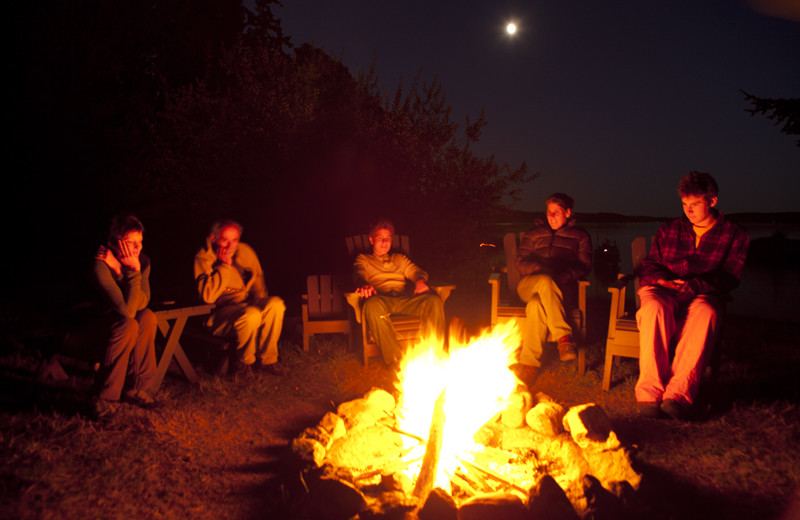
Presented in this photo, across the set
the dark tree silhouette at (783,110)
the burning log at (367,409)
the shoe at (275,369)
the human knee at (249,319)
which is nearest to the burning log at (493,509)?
the burning log at (367,409)

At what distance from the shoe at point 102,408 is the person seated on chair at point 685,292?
11.4ft

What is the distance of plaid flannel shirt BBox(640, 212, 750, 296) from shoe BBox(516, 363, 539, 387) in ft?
3.58

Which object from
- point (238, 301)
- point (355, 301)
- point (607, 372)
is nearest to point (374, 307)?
point (355, 301)

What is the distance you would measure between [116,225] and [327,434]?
6.83 feet

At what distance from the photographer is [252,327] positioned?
3908mm

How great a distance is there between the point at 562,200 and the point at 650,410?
2.01 meters

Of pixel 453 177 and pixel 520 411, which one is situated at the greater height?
pixel 453 177

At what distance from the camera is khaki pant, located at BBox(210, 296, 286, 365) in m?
A: 3.88

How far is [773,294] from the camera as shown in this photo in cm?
1439

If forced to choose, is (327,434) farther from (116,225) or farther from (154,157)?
(154,157)

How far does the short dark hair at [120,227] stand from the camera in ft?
10.8

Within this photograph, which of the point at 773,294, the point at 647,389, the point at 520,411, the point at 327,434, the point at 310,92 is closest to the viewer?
the point at 327,434

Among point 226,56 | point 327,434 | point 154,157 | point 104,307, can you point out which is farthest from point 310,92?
point 327,434

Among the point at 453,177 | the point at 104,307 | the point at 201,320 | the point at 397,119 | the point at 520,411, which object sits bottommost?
the point at 520,411
